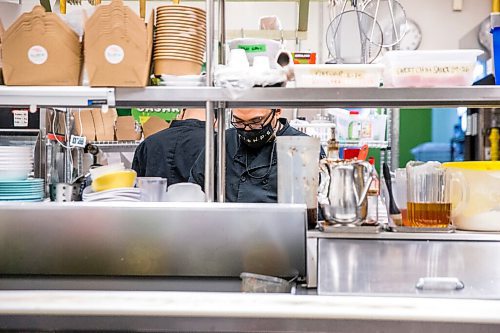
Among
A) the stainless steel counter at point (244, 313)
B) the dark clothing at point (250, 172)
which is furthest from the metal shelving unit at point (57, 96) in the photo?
the dark clothing at point (250, 172)

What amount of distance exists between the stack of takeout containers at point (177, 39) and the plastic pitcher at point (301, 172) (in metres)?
Answer: 0.37

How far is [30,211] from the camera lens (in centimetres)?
162

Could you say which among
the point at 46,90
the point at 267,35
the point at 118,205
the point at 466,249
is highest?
the point at 267,35

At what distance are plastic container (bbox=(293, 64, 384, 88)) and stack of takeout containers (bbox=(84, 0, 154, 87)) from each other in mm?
453

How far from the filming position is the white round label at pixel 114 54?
1.62 metres

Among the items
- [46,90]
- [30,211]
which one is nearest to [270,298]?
[30,211]

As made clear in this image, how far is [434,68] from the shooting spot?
1578mm

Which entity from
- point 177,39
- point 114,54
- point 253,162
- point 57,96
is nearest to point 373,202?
point 177,39

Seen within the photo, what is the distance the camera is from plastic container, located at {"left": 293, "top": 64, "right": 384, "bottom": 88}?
1.58 meters

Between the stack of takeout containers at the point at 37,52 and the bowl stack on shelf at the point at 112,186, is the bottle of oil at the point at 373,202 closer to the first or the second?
the bowl stack on shelf at the point at 112,186

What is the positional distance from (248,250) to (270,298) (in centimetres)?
36

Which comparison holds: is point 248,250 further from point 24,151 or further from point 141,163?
point 141,163

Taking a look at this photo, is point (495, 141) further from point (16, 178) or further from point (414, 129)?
point (16, 178)

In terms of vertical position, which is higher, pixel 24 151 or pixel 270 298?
pixel 24 151
